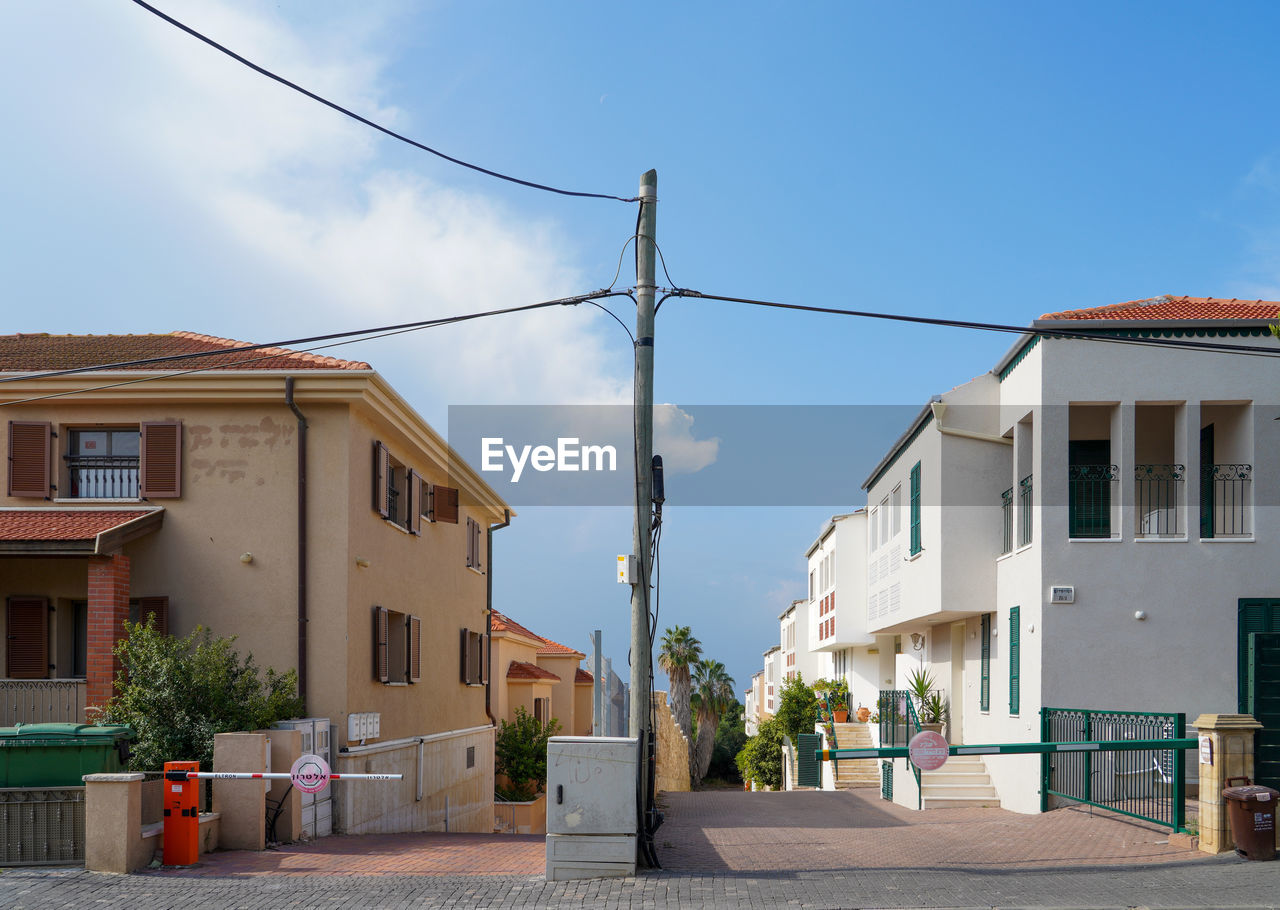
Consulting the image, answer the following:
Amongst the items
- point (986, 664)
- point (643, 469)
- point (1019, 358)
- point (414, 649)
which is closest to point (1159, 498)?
point (1019, 358)

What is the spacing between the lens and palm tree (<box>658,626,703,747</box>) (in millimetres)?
59250

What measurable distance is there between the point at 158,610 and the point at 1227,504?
15959mm

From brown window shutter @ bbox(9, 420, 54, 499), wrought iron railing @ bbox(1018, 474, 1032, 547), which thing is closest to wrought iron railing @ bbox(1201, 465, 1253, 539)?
wrought iron railing @ bbox(1018, 474, 1032, 547)

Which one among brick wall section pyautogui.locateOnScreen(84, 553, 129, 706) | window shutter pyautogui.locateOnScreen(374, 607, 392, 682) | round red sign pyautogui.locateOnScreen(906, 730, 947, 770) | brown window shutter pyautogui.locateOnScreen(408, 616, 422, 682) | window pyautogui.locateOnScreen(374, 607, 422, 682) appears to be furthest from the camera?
brown window shutter pyautogui.locateOnScreen(408, 616, 422, 682)

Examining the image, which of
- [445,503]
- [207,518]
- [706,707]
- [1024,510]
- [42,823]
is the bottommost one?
[706,707]

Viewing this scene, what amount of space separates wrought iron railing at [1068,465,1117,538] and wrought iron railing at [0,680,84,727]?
14675 millimetres

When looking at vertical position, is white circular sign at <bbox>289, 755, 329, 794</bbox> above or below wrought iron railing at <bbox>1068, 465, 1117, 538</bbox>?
below

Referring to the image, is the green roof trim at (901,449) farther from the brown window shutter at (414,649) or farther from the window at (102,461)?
the window at (102,461)

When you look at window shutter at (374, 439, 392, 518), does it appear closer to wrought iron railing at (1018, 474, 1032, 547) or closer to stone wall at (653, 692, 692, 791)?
wrought iron railing at (1018, 474, 1032, 547)

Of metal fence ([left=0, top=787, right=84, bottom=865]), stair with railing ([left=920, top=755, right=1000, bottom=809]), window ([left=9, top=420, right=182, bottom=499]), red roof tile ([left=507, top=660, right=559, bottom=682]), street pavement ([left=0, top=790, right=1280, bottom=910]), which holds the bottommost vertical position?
red roof tile ([left=507, top=660, right=559, bottom=682])

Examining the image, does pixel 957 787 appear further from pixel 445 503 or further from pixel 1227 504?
pixel 445 503

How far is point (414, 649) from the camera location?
2038 cm

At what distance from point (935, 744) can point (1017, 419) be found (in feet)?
26.9

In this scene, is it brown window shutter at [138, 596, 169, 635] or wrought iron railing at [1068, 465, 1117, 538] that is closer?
brown window shutter at [138, 596, 169, 635]
